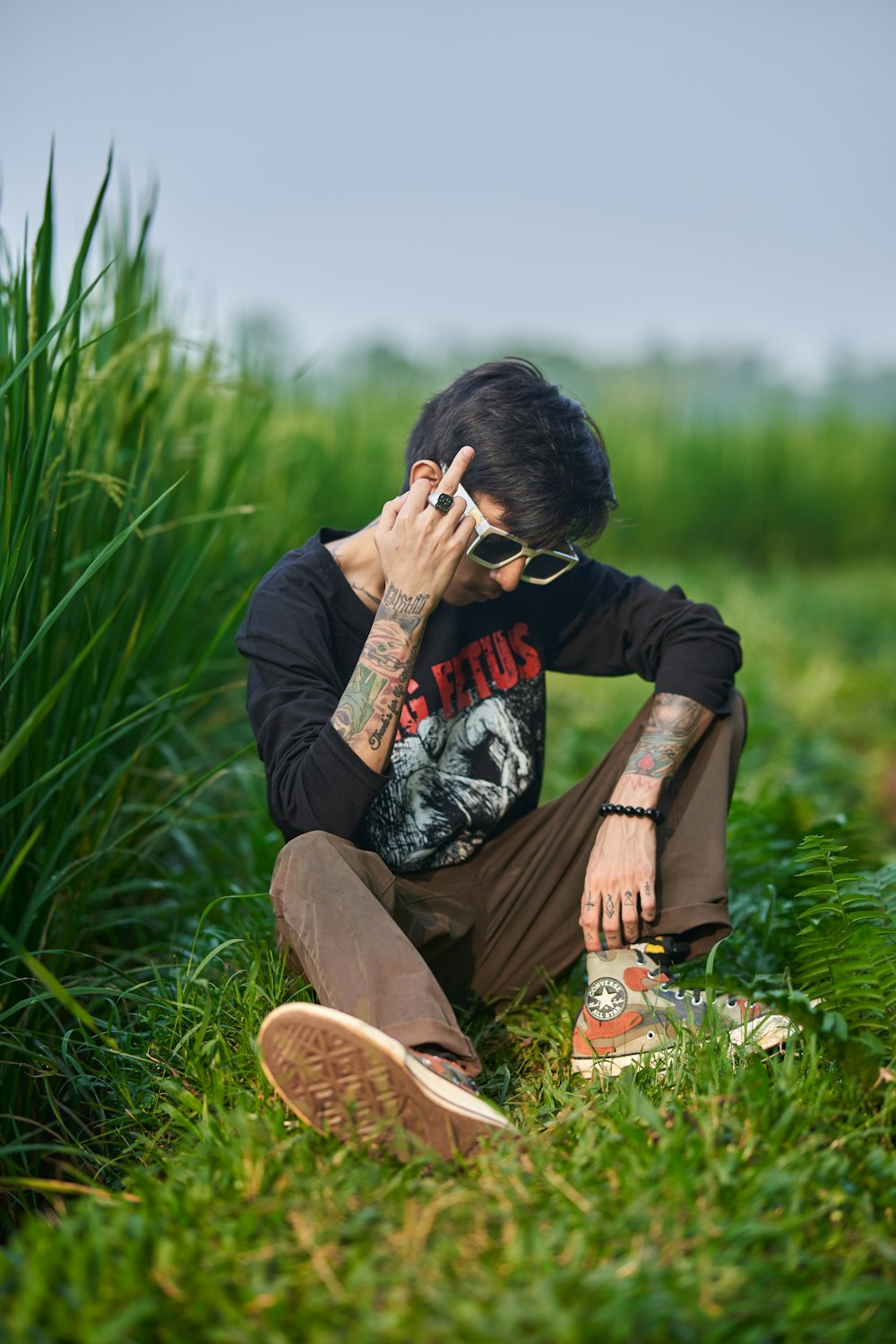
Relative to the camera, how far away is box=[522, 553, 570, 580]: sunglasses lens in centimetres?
227

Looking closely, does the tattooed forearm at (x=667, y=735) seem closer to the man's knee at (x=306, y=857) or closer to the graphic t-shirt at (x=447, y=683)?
the graphic t-shirt at (x=447, y=683)

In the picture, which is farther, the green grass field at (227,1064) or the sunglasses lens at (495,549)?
the sunglasses lens at (495,549)

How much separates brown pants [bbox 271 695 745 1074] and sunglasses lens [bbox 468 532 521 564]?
Result: 45 cm

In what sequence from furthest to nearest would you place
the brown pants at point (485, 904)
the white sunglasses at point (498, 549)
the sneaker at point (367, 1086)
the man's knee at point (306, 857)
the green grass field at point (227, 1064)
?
the white sunglasses at point (498, 549) → the man's knee at point (306, 857) → the brown pants at point (485, 904) → the sneaker at point (367, 1086) → the green grass field at point (227, 1064)

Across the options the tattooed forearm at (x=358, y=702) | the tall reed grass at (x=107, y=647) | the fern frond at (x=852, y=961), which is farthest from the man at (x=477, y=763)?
the tall reed grass at (x=107, y=647)

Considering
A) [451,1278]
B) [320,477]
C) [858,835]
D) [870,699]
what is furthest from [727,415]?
[451,1278]

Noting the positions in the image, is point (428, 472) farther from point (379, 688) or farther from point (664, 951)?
point (664, 951)

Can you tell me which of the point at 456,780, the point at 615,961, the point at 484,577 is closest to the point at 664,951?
the point at 615,961

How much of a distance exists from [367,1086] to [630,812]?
2.62 ft

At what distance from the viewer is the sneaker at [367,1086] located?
1.55 m

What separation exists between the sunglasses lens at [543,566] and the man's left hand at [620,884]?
20.1 inches

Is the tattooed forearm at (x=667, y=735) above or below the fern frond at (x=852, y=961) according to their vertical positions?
above

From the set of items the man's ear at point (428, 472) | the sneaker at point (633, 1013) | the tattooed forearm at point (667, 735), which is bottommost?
the sneaker at point (633, 1013)

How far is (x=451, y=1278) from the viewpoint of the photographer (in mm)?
1288
